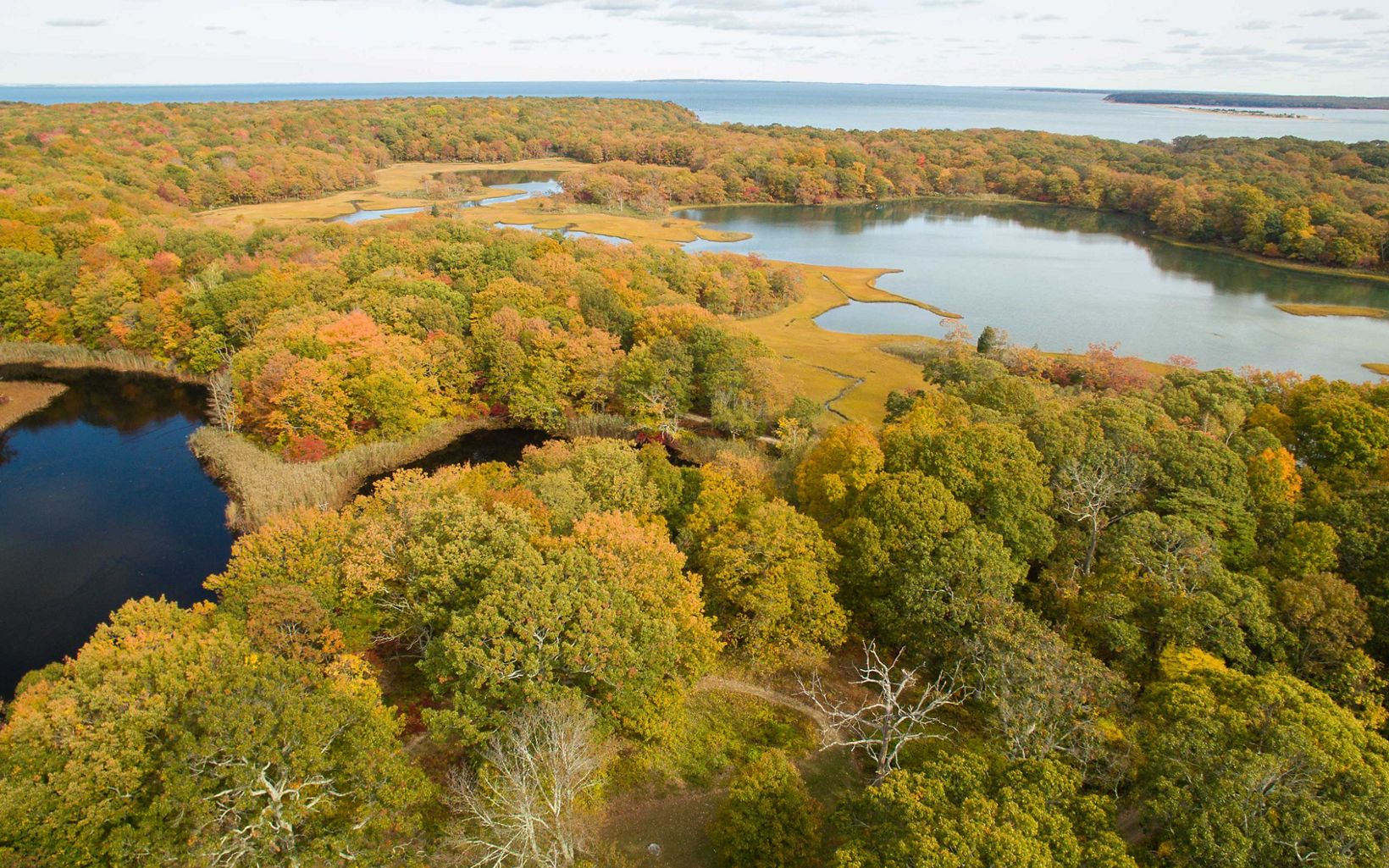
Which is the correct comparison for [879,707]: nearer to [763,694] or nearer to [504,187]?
[763,694]

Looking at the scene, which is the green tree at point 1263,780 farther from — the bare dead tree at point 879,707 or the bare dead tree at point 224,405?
the bare dead tree at point 224,405

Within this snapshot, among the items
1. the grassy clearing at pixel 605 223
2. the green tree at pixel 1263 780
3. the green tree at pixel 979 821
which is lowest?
the green tree at pixel 979 821

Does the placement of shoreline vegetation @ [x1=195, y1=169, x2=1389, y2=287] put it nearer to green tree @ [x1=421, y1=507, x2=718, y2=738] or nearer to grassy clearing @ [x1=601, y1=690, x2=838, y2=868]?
green tree @ [x1=421, y1=507, x2=718, y2=738]

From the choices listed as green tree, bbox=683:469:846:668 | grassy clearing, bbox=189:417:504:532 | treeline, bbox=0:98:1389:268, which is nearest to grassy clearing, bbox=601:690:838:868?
green tree, bbox=683:469:846:668


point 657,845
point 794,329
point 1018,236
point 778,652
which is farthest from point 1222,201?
point 657,845

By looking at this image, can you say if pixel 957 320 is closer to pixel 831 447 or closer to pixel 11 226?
pixel 831 447

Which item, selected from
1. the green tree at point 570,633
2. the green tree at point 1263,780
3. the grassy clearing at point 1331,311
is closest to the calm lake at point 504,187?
the green tree at point 570,633
